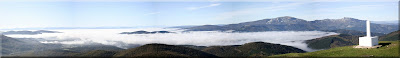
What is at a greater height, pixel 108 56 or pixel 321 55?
pixel 321 55

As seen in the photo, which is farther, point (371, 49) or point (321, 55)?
point (321, 55)

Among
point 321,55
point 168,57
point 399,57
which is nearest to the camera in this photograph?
point 399,57

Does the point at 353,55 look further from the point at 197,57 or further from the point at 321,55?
the point at 197,57

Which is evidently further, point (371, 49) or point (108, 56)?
point (108, 56)

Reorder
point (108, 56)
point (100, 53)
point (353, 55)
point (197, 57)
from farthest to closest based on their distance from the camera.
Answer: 1. point (100, 53)
2. point (108, 56)
3. point (197, 57)
4. point (353, 55)

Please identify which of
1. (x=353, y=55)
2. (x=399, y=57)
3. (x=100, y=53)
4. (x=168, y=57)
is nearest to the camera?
(x=399, y=57)

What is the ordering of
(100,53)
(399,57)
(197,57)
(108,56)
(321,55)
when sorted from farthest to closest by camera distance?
(100,53), (108,56), (197,57), (321,55), (399,57)

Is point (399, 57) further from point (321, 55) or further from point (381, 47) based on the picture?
point (321, 55)

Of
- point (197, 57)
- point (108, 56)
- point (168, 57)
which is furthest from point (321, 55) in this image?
point (108, 56)

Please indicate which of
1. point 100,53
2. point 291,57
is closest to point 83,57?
point 100,53
